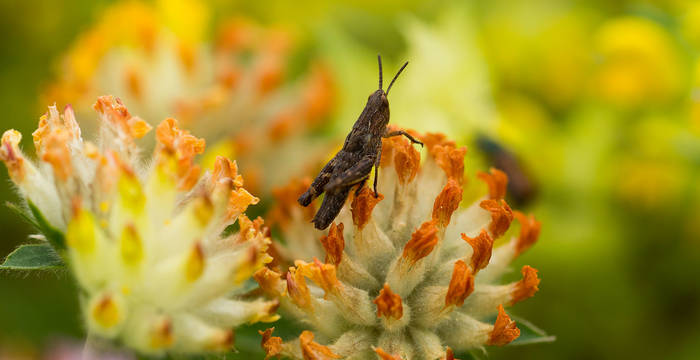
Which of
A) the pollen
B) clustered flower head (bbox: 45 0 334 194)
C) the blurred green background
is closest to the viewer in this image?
the pollen

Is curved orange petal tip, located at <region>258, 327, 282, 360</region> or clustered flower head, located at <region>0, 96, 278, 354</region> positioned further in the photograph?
curved orange petal tip, located at <region>258, 327, 282, 360</region>

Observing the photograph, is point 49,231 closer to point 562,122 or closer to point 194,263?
point 194,263

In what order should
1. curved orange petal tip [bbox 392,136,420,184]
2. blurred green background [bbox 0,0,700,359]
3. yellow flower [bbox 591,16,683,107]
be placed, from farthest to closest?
yellow flower [bbox 591,16,683,107]
blurred green background [bbox 0,0,700,359]
curved orange petal tip [bbox 392,136,420,184]

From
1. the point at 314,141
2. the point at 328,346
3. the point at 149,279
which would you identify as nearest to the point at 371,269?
the point at 328,346

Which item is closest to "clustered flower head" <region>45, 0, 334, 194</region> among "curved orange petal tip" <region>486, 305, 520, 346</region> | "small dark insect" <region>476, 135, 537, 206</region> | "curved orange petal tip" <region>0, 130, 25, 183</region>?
"small dark insect" <region>476, 135, 537, 206</region>

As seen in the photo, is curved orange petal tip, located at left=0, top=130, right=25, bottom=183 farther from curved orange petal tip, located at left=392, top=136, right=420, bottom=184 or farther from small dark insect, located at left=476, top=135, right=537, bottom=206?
small dark insect, located at left=476, top=135, right=537, bottom=206

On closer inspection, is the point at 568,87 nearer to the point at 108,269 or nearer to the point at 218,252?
the point at 218,252

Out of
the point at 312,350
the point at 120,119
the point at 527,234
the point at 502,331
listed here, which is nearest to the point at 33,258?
the point at 120,119
